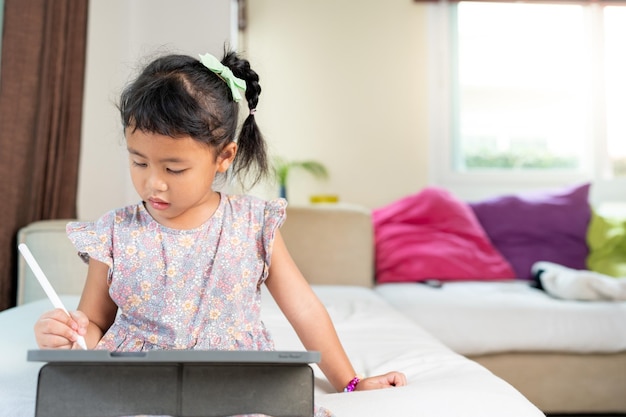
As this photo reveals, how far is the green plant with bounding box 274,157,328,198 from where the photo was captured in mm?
4055

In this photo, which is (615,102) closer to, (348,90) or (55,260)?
(348,90)

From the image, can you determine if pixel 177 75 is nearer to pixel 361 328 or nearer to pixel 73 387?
pixel 73 387

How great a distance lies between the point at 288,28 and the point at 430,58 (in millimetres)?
814

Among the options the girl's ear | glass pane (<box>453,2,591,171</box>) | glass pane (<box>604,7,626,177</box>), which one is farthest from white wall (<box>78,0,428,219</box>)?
the girl's ear

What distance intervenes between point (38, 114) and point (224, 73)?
53.1 inches

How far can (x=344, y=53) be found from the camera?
4.29 meters

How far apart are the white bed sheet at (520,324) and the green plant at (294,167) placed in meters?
1.57

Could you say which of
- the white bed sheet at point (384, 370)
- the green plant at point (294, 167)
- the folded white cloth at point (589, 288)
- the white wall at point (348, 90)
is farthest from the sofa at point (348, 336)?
the white wall at point (348, 90)

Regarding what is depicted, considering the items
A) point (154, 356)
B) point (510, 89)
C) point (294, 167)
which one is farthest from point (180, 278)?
point (510, 89)

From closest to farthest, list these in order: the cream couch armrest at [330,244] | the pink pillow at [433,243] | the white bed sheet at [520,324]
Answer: the white bed sheet at [520,324] → the cream couch armrest at [330,244] → the pink pillow at [433,243]

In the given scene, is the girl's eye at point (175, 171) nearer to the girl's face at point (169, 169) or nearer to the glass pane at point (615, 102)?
the girl's face at point (169, 169)

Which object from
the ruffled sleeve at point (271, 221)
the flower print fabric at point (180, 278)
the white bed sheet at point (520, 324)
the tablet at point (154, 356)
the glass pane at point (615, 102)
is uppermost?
the glass pane at point (615, 102)

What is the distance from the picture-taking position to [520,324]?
2.52m

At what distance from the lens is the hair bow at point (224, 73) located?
1231mm
